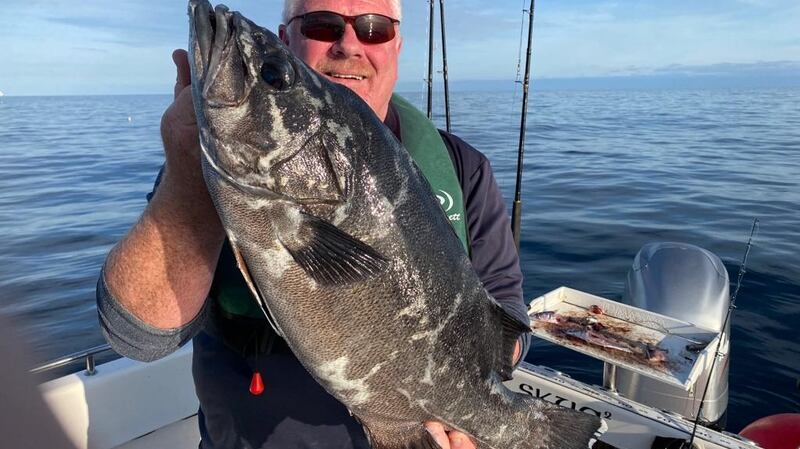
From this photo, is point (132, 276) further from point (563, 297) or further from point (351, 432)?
point (563, 297)

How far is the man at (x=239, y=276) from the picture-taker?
217cm

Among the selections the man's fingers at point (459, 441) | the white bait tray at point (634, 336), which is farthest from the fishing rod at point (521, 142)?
the man's fingers at point (459, 441)

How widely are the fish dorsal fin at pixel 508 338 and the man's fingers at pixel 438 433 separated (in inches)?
14.5

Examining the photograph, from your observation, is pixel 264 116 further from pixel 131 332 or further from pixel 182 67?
pixel 131 332

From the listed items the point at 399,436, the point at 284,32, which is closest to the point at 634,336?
the point at 399,436

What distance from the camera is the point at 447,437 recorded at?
244 cm

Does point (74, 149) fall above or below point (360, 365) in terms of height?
below

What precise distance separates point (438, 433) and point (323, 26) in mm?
1981

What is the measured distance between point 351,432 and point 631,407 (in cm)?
251

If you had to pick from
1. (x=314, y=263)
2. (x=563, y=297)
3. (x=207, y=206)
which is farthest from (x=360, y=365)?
(x=563, y=297)

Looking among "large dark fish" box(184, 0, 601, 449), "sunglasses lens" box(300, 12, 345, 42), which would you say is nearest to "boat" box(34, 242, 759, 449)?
"large dark fish" box(184, 0, 601, 449)

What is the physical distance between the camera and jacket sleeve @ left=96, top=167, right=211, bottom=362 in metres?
2.24

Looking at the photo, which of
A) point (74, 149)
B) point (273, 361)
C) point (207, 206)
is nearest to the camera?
point (207, 206)

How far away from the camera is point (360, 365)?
219 cm
